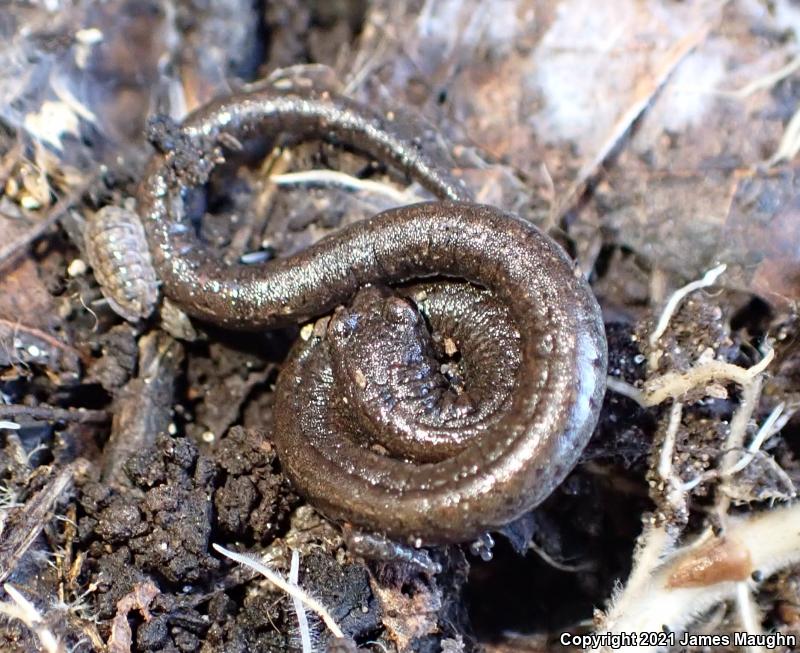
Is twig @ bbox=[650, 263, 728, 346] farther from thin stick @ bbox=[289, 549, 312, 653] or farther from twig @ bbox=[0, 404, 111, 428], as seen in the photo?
twig @ bbox=[0, 404, 111, 428]

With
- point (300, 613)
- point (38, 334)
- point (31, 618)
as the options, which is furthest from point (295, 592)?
point (38, 334)

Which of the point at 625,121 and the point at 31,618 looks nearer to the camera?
the point at 31,618

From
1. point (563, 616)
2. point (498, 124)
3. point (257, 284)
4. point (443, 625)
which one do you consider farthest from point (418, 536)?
point (498, 124)

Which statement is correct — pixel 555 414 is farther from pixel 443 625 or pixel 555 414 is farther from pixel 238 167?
pixel 238 167

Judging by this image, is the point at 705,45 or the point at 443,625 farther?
the point at 705,45

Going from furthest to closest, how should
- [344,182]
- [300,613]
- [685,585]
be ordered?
[344,182] → [685,585] → [300,613]

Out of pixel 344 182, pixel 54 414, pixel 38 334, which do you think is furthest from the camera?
pixel 344 182

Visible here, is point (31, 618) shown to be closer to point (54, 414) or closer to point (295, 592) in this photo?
point (295, 592)

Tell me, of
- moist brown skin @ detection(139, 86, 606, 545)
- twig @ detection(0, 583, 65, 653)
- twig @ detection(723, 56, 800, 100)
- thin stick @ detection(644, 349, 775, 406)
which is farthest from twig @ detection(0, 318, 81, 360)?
twig @ detection(723, 56, 800, 100)
